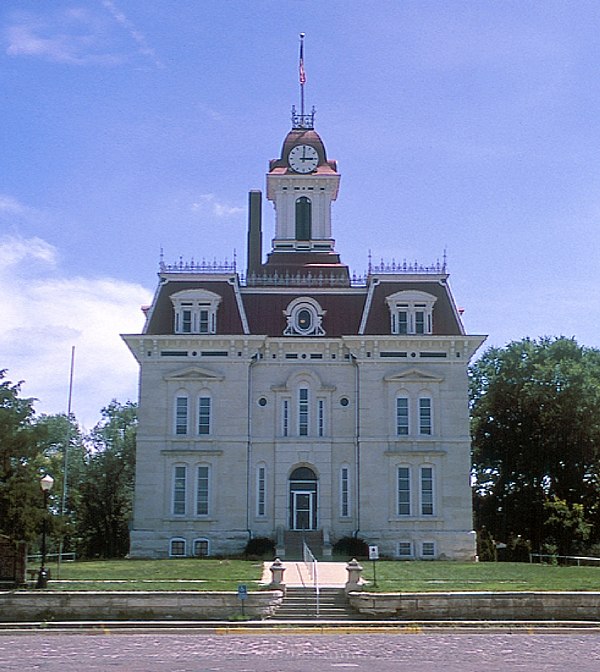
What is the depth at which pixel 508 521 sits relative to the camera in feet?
196

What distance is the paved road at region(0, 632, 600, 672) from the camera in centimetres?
1709

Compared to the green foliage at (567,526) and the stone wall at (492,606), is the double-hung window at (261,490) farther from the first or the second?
the stone wall at (492,606)

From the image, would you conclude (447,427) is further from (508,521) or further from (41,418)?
(41,418)

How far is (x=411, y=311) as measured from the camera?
1962 inches

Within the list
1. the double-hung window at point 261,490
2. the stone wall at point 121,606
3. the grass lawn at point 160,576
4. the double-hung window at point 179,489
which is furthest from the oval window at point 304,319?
the stone wall at point 121,606

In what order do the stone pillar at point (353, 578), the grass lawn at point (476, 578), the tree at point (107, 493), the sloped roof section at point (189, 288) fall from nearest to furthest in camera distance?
the stone pillar at point (353, 578)
the grass lawn at point (476, 578)
the sloped roof section at point (189, 288)
the tree at point (107, 493)

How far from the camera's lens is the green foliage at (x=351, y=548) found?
4541 cm

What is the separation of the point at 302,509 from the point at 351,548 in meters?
3.61

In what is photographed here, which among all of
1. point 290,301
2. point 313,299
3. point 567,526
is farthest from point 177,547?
point 567,526

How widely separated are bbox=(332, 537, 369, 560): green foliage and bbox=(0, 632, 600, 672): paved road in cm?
2291

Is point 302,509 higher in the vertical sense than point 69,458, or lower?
lower

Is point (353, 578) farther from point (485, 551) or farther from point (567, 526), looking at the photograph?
point (567, 526)

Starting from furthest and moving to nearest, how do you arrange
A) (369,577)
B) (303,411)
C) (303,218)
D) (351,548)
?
(303,218) → (303,411) → (351,548) → (369,577)

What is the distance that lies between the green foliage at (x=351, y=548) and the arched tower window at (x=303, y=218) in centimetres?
1779
